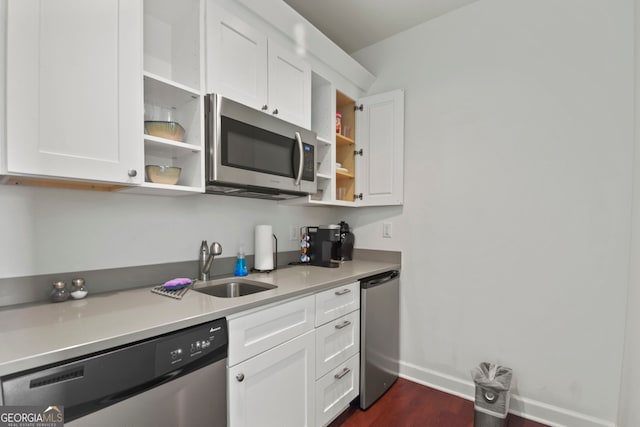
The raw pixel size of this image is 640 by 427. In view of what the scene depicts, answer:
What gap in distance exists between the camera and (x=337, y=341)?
1744 mm

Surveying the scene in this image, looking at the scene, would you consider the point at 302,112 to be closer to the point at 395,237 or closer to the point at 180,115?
the point at 180,115

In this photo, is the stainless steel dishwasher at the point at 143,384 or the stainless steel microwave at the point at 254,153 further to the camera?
the stainless steel microwave at the point at 254,153

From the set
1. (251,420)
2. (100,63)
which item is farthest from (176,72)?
(251,420)

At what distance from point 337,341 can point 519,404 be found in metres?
1.29

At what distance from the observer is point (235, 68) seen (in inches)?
62.0

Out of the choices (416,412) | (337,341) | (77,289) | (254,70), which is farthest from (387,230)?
A: (77,289)

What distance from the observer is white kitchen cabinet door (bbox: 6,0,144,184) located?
93 cm

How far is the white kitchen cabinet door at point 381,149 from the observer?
2391 mm

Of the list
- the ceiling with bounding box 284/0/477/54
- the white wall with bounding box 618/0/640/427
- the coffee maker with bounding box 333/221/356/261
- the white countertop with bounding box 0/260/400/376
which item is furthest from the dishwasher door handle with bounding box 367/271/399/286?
the ceiling with bounding box 284/0/477/54

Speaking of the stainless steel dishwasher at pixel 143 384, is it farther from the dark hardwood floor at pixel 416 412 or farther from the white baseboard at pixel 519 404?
the white baseboard at pixel 519 404

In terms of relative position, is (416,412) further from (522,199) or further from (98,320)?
(98,320)

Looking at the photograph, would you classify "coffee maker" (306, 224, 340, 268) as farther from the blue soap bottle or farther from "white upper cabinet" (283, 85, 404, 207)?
the blue soap bottle

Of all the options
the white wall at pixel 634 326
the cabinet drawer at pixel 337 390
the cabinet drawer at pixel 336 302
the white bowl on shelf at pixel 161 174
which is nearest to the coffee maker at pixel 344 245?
the cabinet drawer at pixel 336 302

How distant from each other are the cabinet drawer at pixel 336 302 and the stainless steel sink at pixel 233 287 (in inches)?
12.4
